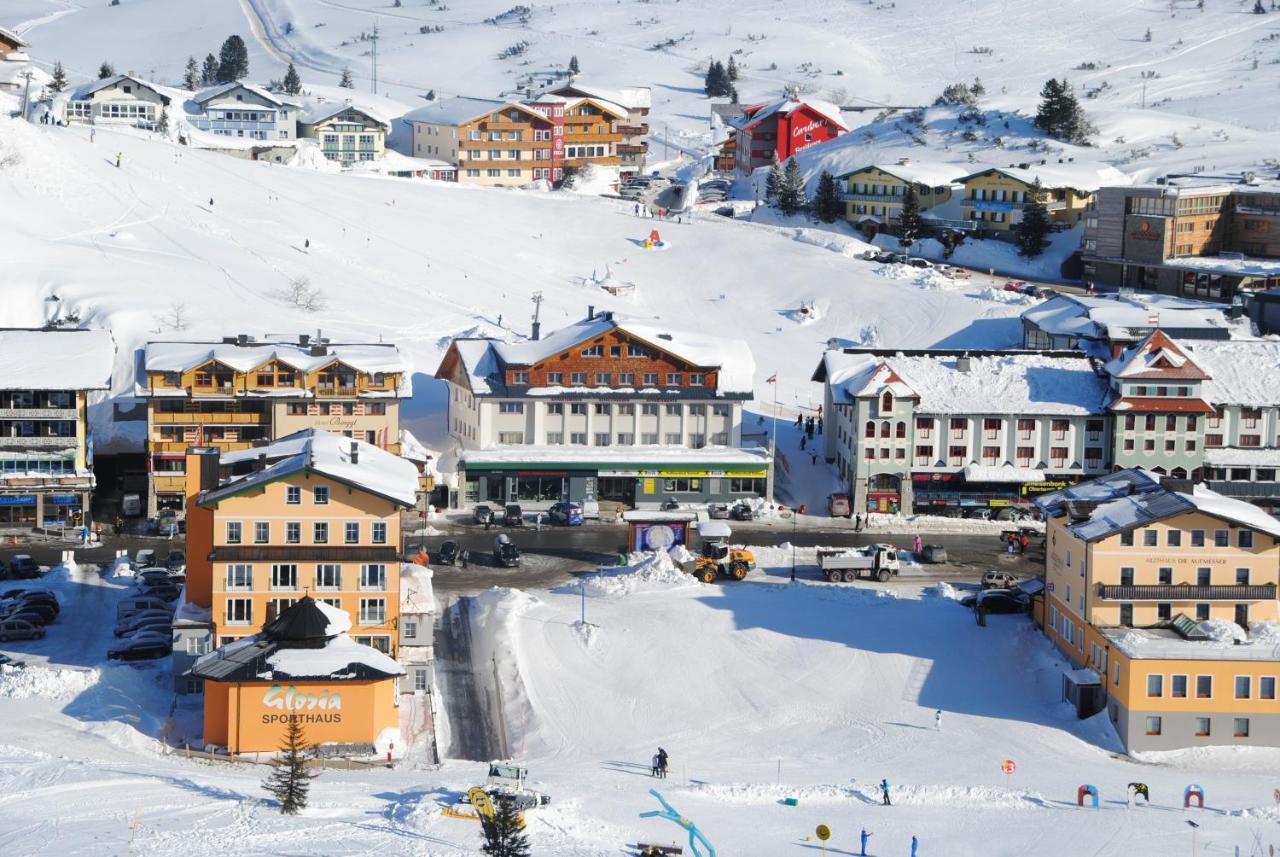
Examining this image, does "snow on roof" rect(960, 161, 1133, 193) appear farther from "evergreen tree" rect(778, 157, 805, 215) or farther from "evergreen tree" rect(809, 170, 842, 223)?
"evergreen tree" rect(778, 157, 805, 215)

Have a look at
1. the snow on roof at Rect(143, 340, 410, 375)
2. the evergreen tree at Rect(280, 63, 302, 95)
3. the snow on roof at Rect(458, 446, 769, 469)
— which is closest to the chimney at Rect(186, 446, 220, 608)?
the snow on roof at Rect(143, 340, 410, 375)

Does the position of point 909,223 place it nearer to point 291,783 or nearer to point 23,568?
point 23,568

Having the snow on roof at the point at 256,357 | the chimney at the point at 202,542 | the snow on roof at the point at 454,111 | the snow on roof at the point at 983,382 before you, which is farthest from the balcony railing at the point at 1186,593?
the snow on roof at the point at 454,111

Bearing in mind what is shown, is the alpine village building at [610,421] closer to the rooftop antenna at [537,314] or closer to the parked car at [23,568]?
the rooftop antenna at [537,314]

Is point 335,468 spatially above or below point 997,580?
above

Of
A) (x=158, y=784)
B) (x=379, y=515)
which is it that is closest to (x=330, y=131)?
(x=379, y=515)

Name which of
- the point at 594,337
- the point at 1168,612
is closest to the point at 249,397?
the point at 594,337

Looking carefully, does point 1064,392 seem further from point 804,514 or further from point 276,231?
point 276,231

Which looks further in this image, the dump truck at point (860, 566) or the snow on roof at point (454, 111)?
the snow on roof at point (454, 111)
